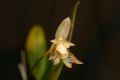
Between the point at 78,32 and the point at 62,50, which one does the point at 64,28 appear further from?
the point at 78,32

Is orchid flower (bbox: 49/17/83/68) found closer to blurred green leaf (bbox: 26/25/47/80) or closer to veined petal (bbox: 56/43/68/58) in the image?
veined petal (bbox: 56/43/68/58)

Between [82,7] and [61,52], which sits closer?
[61,52]

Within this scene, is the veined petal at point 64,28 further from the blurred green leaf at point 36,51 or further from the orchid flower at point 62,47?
the blurred green leaf at point 36,51

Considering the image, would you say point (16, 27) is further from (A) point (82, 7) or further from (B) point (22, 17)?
(A) point (82, 7)

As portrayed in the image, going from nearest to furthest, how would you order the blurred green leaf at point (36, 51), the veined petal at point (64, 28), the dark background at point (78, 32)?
the veined petal at point (64, 28) < the blurred green leaf at point (36, 51) < the dark background at point (78, 32)

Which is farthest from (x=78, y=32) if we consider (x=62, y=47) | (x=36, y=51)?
(x=62, y=47)

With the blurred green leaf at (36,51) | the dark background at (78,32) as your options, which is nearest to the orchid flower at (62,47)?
the blurred green leaf at (36,51)

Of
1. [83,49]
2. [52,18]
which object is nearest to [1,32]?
[52,18]
